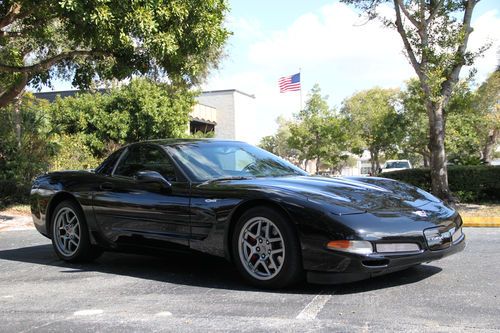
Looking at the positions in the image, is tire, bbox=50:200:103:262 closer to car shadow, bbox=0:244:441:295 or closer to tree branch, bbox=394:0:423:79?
car shadow, bbox=0:244:441:295

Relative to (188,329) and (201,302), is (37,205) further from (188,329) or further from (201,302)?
(188,329)

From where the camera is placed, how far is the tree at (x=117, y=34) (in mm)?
8961

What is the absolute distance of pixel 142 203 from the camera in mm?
5250

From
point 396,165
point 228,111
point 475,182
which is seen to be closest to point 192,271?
point 475,182

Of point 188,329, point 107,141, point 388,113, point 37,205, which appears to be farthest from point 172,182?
point 388,113

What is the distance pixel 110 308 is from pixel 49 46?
39.5 ft

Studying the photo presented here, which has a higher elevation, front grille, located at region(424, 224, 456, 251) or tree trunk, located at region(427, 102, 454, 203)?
tree trunk, located at region(427, 102, 454, 203)

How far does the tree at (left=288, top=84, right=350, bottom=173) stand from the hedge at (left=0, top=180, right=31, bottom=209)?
26.2 meters

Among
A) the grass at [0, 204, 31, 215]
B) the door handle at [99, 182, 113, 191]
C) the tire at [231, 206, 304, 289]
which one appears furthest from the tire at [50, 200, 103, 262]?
the grass at [0, 204, 31, 215]

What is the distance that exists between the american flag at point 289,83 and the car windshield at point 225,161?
31.7 meters

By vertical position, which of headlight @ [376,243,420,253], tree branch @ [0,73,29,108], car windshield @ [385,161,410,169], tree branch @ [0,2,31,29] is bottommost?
headlight @ [376,243,420,253]

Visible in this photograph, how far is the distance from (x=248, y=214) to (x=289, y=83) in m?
33.6

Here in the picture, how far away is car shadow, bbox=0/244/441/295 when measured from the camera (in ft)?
14.7

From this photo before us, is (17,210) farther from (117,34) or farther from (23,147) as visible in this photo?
(117,34)
